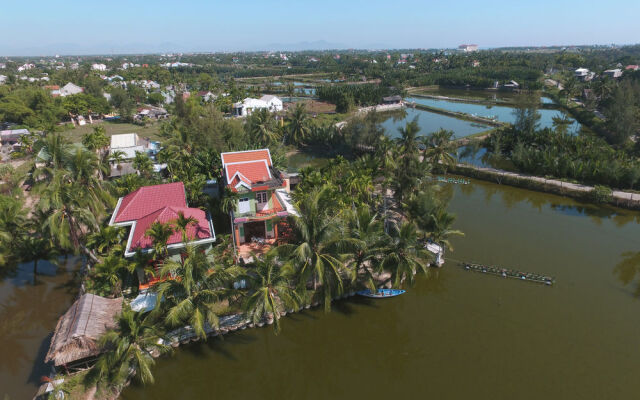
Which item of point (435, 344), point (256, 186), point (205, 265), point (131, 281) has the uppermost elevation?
point (256, 186)

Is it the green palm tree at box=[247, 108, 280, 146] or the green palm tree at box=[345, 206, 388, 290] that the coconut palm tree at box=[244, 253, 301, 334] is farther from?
the green palm tree at box=[247, 108, 280, 146]

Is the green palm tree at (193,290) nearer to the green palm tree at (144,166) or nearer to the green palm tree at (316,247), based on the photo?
the green palm tree at (316,247)

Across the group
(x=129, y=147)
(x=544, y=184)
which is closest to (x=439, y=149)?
(x=544, y=184)

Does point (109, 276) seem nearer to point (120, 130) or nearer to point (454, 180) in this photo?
point (454, 180)

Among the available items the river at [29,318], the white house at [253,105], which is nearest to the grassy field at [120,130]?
the white house at [253,105]

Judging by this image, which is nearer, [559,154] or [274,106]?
[559,154]

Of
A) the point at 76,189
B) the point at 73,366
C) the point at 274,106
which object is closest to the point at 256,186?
the point at 76,189

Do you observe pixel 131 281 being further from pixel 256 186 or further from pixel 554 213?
pixel 554 213
